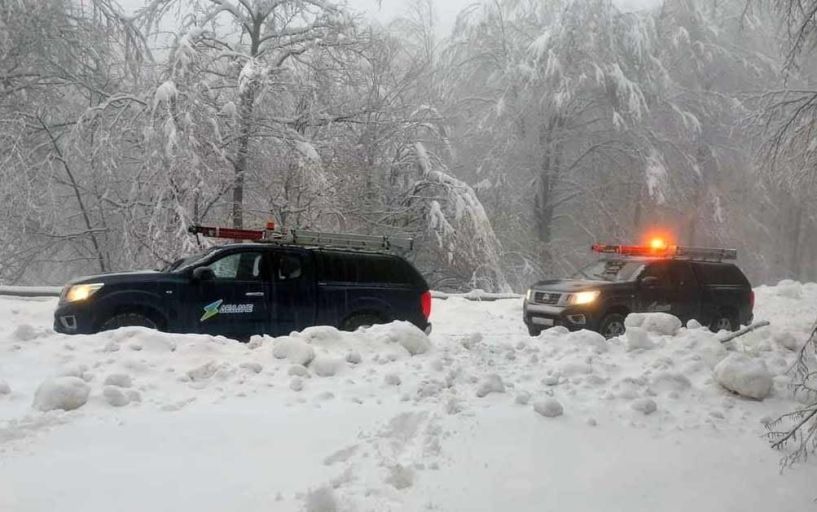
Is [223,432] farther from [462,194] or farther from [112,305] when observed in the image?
[462,194]

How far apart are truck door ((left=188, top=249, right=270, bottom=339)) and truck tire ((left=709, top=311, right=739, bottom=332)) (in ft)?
26.2

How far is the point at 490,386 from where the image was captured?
529cm

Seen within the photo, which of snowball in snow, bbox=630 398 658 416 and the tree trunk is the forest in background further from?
snowball in snow, bbox=630 398 658 416

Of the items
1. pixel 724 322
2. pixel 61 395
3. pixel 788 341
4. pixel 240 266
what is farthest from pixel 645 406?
pixel 724 322

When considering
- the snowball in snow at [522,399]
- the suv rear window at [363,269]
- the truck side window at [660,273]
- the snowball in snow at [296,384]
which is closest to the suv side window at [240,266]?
the suv rear window at [363,269]

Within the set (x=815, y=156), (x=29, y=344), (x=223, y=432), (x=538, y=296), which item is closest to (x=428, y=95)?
(x=538, y=296)

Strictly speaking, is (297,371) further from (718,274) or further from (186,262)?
(718,274)

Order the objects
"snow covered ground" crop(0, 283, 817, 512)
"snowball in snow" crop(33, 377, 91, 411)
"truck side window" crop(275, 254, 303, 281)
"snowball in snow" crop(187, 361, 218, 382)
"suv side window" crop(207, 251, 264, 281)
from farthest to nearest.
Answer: "truck side window" crop(275, 254, 303, 281)
"suv side window" crop(207, 251, 264, 281)
"snowball in snow" crop(187, 361, 218, 382)
"snowball in snow" crop(33, 377, 91, 411)
"snow covered ground" crop(0, 283, 817, 512)

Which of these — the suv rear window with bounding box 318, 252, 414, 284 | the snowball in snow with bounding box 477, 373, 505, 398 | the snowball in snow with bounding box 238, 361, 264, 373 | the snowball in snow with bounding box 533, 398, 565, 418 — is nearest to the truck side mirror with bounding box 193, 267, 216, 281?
the suv rear window with bounding box 318, 252, 414, 284

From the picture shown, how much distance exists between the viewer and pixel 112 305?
24.6ft

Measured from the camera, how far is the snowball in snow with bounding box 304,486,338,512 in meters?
3.39

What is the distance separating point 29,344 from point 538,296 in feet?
24.7

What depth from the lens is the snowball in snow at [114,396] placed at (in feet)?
15.2

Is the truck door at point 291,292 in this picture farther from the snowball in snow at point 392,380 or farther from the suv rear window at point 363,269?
the snowball in snow at point 392,380
